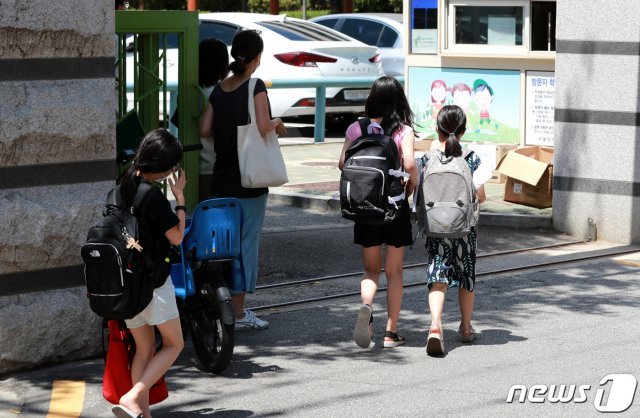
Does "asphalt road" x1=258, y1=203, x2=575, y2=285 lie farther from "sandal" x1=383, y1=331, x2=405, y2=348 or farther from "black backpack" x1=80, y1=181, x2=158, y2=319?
"black backpack" x1=80, y1=181, x2=158, y2=319

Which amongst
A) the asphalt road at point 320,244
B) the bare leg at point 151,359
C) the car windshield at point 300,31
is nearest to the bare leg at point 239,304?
the asphalt road at point 320,244

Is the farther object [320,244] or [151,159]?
[320,244]

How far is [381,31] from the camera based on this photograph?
2098cm

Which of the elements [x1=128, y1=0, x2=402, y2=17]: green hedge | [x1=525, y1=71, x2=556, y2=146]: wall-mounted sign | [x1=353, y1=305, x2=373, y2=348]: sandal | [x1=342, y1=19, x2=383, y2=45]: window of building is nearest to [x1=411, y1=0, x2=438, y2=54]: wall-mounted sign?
[x1=525, y1=71, x2=556, y2=146]: wall-mounted sign

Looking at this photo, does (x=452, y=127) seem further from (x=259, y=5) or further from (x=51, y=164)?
(x=259, y=5)

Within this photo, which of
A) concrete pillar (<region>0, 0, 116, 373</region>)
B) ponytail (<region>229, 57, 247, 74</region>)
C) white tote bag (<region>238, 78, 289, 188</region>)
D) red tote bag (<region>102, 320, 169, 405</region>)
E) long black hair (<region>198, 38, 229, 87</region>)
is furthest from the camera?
long black hair (<region>198, 38, 229, 87</region>)

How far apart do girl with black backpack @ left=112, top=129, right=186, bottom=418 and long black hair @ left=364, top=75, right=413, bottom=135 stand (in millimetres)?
1890

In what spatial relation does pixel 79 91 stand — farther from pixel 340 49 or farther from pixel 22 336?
pixel 340 49

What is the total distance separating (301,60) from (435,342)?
439 inches

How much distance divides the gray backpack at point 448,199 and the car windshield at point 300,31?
11372mm

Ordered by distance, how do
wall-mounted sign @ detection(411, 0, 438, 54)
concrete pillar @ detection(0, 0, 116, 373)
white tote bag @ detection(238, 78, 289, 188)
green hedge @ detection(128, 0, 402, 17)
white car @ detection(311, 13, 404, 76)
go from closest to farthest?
concrete pillar @ detection(0, 0, 116, 373) → white tote bag @ detection(238, 78, 289, 188) → wall-mounted sign @ detection(411, 0, 438, 54) → white car @ detection(311, 13, 404, 76) → green hedge @ detection(128, 0, 402, 17)

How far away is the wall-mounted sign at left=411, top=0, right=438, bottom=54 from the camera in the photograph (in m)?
14.2

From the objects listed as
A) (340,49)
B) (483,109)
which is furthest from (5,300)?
(340,49)

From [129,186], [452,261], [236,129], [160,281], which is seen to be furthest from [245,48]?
[160,281]
